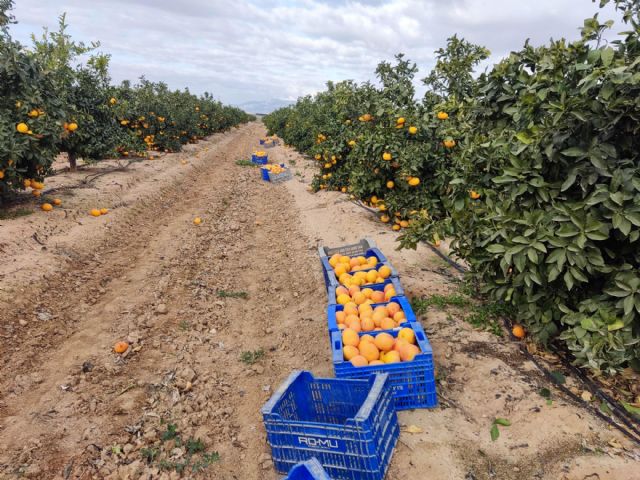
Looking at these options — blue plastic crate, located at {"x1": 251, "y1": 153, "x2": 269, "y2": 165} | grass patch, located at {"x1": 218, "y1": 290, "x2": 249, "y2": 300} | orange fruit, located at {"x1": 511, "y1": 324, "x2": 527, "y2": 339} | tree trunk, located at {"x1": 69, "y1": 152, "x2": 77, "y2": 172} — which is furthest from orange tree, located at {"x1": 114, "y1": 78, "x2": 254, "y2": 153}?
orange fruit, located at {"x1": 511, "y1": 324, "x2": 527, "y2": 339}

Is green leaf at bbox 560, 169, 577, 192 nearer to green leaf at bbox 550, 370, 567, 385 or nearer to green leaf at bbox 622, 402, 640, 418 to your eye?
green leaf at bbox 550, 370, 567, 385

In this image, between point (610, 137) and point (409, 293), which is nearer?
point (610, 137)

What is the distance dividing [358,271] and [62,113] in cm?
771

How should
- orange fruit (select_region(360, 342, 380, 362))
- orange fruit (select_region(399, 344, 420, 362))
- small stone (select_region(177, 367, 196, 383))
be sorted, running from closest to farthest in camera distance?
orange fruit (select_region(399, 344, 420, 362)), orange fruit (select_region(360, 342, 380, 362)), small stone (select_region(177, 367, 196, 383))

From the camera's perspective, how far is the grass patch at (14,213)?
26.1ft

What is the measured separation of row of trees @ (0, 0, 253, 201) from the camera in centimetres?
801

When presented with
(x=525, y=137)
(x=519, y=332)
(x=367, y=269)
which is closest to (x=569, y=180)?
(x=525, y=137)

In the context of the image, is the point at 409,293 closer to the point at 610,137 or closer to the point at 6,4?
the point at 610,137

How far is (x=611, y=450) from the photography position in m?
3.05

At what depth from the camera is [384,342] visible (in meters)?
3.78

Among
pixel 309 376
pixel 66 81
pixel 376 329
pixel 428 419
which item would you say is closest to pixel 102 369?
pixel 309 376

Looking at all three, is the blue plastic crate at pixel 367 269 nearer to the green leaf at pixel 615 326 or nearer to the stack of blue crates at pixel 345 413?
the stack of blue crates at pixel 345 413

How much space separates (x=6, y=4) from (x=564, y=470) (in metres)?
11.1

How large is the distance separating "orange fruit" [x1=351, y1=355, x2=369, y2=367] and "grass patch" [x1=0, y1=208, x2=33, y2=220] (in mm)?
7527
